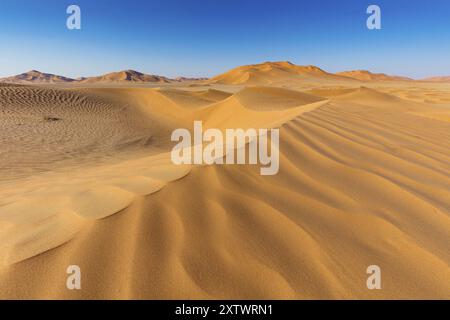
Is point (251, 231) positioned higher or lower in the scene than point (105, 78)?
lower

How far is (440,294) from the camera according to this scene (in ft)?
4.13

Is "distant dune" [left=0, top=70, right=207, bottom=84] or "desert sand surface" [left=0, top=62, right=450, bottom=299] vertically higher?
"distant dune" [left=0, top=70, right=207, bottom=84]

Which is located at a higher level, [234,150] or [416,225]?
[234,150]

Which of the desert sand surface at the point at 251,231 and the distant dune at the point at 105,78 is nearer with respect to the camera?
the desert sand surface at the point at 251,231

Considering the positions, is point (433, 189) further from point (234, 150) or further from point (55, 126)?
point (55, 126)

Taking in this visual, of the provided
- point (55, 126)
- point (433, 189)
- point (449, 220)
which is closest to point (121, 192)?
point (449, 220)

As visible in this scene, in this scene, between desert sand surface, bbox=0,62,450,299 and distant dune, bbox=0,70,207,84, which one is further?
distant dune, bbox=0,70,207,84

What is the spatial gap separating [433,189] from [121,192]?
2357 mm

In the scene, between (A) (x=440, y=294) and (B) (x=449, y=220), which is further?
(B) (x=449, y=220)

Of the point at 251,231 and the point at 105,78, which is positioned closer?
the point at 251,231

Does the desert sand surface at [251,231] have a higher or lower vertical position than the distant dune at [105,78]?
lower
